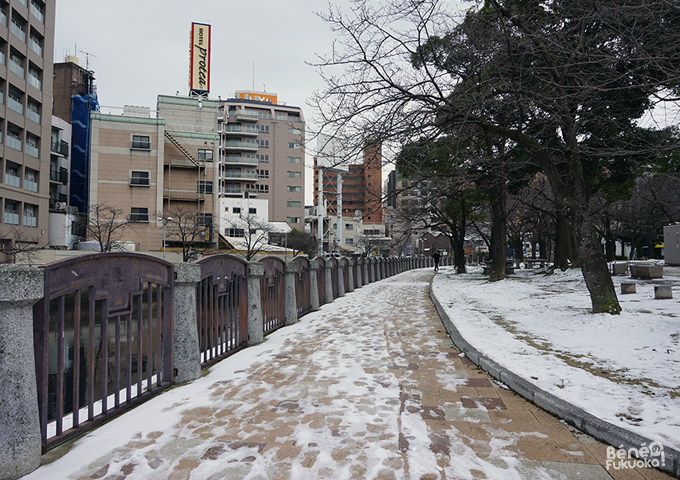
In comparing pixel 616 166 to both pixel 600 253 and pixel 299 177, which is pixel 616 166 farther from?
pixel 299 177

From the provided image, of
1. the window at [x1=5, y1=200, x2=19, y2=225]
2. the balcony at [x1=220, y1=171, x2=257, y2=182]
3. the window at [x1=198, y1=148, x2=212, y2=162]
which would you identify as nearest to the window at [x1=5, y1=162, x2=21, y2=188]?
the window at [x1=5, y1=200, x2=19, y2=225]

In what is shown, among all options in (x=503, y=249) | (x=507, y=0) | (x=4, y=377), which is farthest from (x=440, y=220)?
(x=4, y=377)

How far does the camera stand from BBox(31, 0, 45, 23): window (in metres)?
35.2

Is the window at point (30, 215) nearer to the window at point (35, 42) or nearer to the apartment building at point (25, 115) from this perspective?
the apartment building at point (25, 115)

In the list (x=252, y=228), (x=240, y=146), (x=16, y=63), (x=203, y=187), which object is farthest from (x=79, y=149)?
(x=240, y=146)

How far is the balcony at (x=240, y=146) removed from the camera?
72.2 metres

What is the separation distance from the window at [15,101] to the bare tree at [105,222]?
10419 mm

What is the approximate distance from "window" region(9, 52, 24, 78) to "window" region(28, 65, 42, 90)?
0.90m

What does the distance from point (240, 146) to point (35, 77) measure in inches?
1479

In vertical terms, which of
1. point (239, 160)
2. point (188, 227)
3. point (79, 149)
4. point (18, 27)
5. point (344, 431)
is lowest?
point (344, 431)

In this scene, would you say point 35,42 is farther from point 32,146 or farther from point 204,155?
point 204,155

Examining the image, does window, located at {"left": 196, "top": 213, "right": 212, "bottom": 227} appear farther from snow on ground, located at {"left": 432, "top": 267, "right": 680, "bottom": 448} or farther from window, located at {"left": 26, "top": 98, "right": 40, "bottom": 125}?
snow on ground, located at {"left": 432, "top": 267, "right": 680, "bottom": 448}

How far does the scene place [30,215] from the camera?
35688mm

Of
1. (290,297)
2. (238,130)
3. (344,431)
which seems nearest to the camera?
(344,431)
